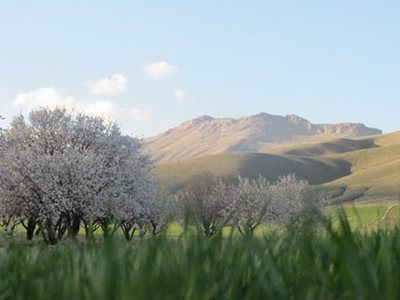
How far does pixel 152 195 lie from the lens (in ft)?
217

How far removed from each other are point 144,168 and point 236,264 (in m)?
63.1

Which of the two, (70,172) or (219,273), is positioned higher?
(70,172)

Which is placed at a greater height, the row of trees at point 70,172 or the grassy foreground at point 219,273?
the row of trees at point 70,172

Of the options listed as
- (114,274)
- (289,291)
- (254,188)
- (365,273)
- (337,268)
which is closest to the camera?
(365,273)

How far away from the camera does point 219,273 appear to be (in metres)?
2.25

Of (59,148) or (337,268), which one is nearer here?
(337,268)

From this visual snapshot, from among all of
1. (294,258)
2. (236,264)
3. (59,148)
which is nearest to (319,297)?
(236,264)

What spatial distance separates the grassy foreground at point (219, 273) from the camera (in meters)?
1.53

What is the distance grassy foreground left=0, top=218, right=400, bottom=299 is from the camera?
1.53m

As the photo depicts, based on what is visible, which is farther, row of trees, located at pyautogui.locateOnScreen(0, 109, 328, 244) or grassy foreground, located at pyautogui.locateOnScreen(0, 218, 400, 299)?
row of trees, located at pyautogui.locateOnScreen(0, 109, 328, 244)

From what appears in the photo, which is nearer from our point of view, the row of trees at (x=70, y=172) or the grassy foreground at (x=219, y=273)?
the grassy foreground at (x=219, y=273)

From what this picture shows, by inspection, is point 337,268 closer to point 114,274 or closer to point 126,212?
point 114,274

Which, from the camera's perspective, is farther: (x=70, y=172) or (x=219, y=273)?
(x=70, y=172)

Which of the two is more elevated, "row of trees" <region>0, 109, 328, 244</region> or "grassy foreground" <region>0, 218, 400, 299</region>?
"row of trees" <region>0, 109, 328, 244</region>
